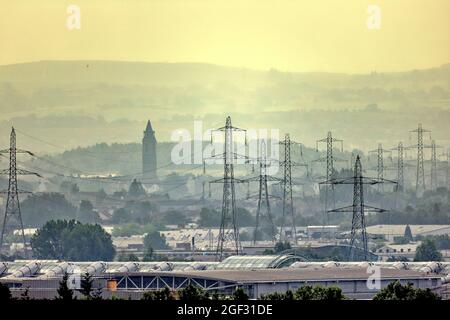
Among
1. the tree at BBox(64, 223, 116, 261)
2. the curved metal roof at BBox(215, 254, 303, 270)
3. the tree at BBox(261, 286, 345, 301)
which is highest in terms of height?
the tree at BBox(64, 223, 116, 261)

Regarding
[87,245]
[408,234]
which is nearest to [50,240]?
[87,245]

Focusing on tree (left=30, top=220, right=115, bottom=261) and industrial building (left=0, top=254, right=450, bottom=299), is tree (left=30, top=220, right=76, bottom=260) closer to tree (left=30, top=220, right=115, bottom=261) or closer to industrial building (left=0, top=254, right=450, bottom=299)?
tree (left=30, top=220, right=115, bottom=261)

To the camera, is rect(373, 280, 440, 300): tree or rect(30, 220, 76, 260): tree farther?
rect(30, 220, 76, 260): tree

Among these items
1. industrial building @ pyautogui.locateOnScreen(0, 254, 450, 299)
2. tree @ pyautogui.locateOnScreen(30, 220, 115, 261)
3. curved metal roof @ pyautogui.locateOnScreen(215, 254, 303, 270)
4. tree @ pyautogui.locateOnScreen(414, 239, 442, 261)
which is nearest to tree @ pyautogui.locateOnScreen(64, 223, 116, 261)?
tree @ pyautogui.locateOnScreen(30, 220, 115, 261)

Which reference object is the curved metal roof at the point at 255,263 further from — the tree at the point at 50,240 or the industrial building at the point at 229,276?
the tree at the point at 50,240

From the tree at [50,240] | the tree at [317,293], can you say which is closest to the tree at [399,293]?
the tree at [317,293]
